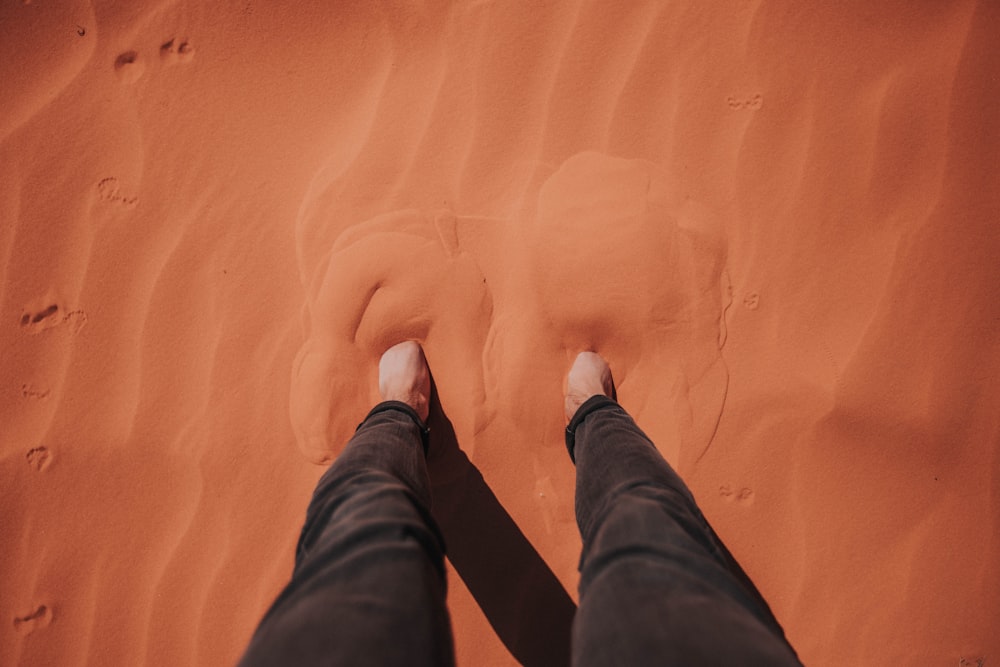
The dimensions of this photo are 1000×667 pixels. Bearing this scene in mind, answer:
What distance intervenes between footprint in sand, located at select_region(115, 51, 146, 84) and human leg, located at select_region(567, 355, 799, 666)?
2355mm

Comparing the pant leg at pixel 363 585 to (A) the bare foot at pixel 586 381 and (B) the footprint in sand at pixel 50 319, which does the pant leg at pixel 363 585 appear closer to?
(A) the bare foot at pixel 586 381

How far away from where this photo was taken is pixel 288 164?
187cm

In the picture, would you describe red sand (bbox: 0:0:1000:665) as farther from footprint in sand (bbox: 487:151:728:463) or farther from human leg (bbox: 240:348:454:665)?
human leg (bbox: 240:348:454:665)

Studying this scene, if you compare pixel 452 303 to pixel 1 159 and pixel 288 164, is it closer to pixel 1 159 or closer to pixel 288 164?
pixel 288 164

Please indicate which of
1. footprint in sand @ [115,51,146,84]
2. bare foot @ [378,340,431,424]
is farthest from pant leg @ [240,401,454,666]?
footprint in sand @ [115,51,146,84]

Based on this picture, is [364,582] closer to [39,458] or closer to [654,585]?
[654,585]

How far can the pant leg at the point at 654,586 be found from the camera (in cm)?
77

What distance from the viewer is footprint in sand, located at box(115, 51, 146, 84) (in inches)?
73.4

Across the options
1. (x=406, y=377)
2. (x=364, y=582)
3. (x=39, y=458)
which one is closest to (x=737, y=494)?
(x=406, y=377)

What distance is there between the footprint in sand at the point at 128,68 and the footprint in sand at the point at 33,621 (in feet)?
6.99

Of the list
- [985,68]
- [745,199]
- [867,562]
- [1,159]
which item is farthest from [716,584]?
[1,159]

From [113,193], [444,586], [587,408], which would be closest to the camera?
[444,586]

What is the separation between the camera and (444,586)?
101 centimetres

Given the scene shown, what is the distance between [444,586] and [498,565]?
0.84 meters
